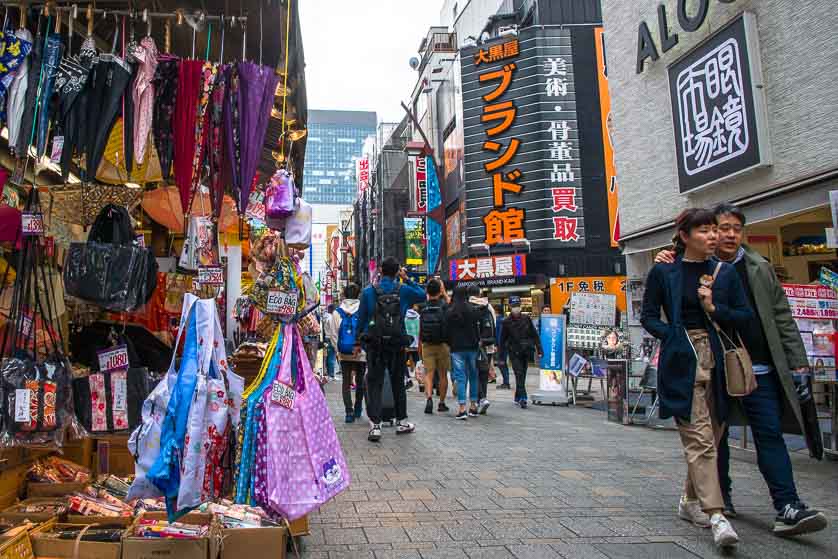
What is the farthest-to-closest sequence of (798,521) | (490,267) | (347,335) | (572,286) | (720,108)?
(490,267) → (572,286) → (720,108) → (347,335) → (798,521)

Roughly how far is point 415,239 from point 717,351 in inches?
1250

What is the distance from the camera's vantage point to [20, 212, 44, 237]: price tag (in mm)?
3742

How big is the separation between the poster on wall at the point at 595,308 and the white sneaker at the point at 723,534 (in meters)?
7.86

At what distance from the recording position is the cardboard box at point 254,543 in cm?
315

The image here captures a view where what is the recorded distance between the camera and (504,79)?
27188 millimetres

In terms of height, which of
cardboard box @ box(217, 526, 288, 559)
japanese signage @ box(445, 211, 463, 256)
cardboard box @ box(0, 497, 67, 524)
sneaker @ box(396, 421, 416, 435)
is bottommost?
sneaker @ box(396, 421, 416, 435)

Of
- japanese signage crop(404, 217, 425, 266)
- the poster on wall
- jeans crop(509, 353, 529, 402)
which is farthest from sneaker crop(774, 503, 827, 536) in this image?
japanese signage crop(404, 217, 425, 266)

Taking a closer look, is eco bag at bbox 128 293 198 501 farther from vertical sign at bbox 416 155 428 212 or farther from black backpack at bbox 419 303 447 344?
vertical sign at bbox 416 155 428 212

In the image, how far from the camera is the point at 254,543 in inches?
124

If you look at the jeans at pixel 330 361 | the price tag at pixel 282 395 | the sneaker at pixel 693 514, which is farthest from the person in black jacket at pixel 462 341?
the jeans at pixel 330 361

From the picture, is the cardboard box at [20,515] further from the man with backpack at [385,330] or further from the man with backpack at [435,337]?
the man with backpack at [435,337]

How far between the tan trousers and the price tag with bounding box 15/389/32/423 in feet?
12.8

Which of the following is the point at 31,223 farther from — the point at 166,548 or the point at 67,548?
the point at 166,548

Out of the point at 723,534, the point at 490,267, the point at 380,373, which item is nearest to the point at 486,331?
the point at 380,373
